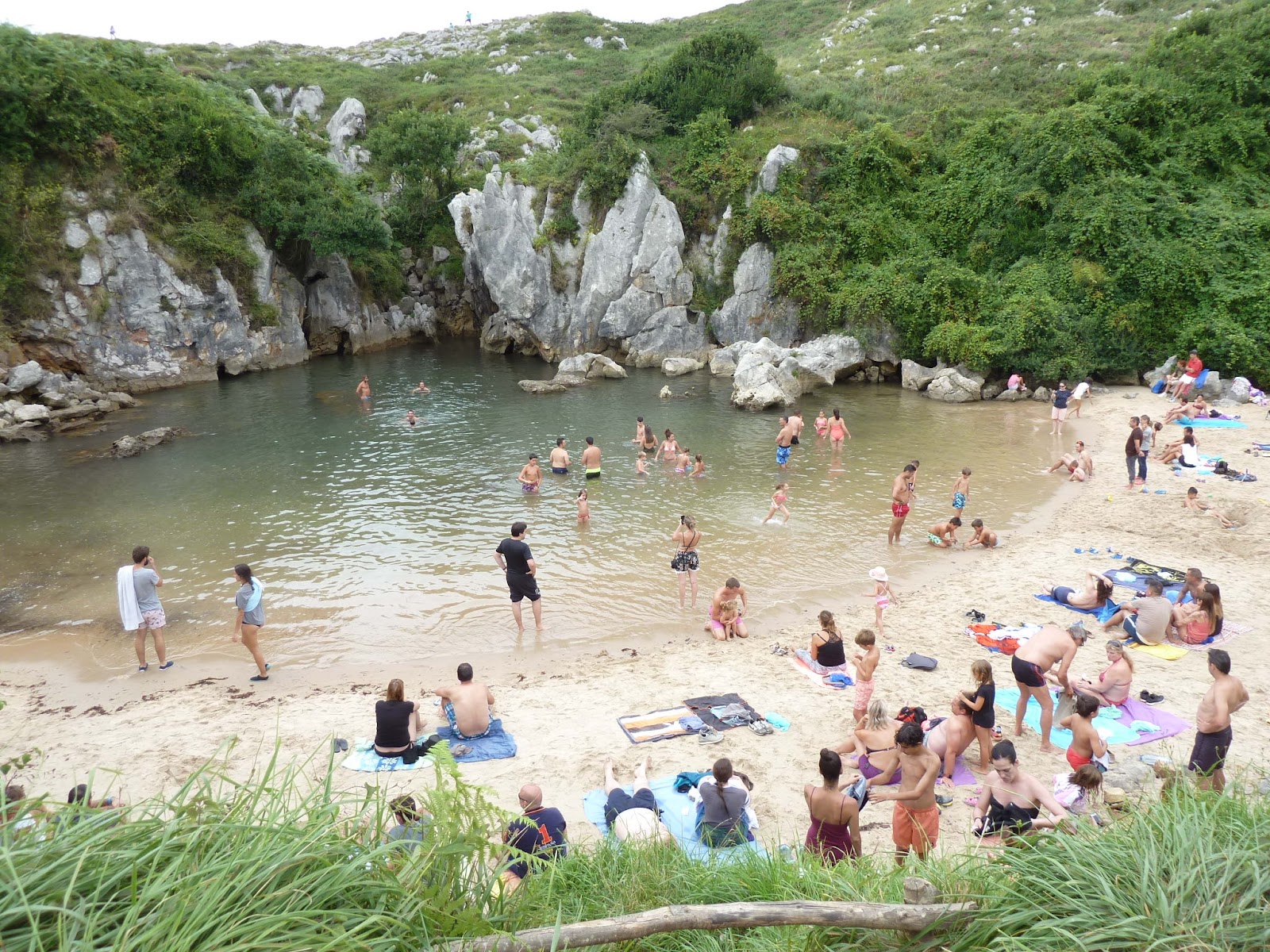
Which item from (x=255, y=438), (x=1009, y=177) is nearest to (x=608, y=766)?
(x=255, y=438)

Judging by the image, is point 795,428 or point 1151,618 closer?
point 1151,618

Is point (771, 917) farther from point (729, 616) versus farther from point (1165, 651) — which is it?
point (1165, 651)

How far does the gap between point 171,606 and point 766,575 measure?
9.85 m

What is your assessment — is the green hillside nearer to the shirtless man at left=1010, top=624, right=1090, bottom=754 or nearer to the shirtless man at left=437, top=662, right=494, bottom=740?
the shirtless man at left=1010, top=624, right=1090, bottom=754

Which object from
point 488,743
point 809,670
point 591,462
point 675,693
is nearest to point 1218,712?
point 809,670

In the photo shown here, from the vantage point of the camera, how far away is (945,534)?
45.7 feet

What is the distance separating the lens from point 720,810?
6.25 metres

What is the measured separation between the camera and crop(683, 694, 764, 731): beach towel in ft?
27.2

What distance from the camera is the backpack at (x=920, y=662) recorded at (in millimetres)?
9461

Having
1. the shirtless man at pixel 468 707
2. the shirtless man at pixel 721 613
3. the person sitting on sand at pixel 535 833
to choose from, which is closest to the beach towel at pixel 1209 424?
the shirtless man at pixel 721 613

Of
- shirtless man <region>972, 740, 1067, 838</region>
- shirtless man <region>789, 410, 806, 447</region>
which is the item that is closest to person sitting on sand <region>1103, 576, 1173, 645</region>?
shirtless man <region>972, 740, 1067, 838</region>

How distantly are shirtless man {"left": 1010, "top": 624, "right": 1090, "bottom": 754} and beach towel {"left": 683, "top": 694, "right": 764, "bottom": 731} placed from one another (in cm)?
280

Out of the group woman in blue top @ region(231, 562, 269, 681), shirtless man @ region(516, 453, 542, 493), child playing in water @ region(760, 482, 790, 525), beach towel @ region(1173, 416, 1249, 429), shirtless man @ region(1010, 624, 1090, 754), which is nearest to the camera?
shirtless man @ region(1010, 624, 1090, 754)

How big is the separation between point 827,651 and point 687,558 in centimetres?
287
